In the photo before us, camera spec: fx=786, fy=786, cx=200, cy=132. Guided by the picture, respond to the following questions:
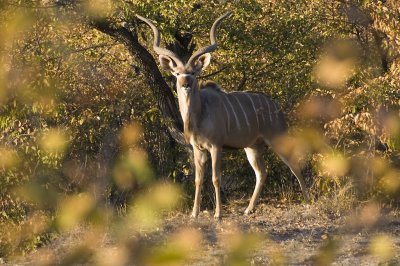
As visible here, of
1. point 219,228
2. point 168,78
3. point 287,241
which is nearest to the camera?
point 287,241

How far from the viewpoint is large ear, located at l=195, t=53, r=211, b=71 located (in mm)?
6262

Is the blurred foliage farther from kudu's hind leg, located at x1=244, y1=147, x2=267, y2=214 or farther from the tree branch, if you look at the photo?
kudu's hind leg, located at x1=244, y1=147, x2=267, y2=214

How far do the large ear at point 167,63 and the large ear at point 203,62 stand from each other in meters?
0.19

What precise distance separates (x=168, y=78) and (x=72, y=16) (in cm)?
220

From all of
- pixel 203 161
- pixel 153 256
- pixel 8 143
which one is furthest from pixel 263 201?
pixel 153 256

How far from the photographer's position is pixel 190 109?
628 cm

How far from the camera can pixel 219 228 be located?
5852 mm

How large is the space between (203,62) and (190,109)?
1.31 ft

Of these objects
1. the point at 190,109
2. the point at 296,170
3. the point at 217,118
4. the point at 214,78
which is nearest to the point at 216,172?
the point at 217,118

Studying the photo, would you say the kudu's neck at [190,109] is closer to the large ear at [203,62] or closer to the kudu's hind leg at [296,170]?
the large ear at [203,62]

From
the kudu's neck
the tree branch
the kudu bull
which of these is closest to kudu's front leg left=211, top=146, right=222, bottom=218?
the kudu bull

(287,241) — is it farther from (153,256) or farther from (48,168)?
(153,256)

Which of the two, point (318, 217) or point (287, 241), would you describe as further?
point (318, 217)

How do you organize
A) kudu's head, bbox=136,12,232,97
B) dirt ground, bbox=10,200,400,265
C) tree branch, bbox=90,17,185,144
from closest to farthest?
1. dirt ground, bbox=10,200,400,265
2. kudu's head, bbox=136,12,232,97
3. tree branch, bbox=90,17,185,144
